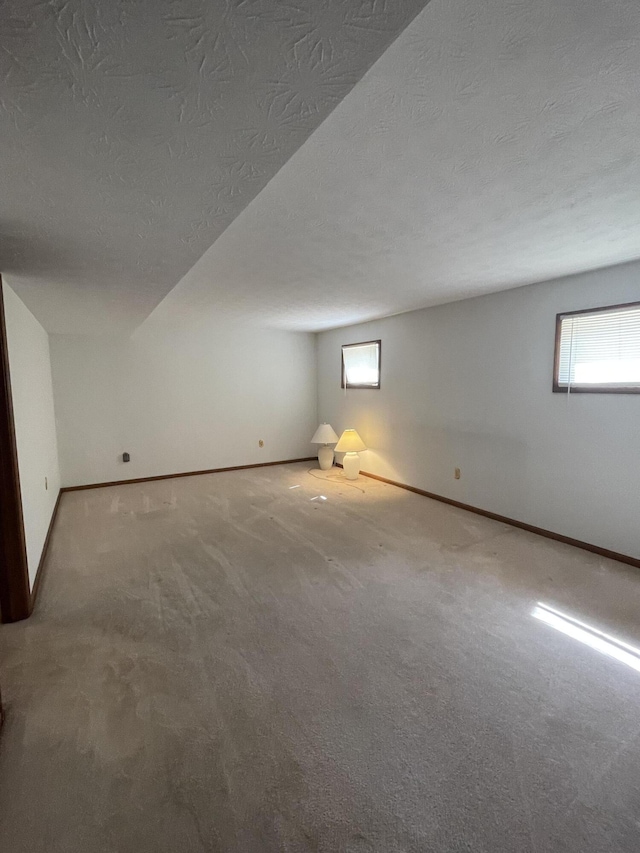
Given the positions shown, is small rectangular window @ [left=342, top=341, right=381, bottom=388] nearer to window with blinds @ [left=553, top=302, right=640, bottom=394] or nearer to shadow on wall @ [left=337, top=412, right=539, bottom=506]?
shadow on wall @ [left=337, top=412, right=539, bottom=506]

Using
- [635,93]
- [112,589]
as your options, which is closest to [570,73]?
[635,93]

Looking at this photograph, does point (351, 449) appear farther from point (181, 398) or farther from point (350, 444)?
point (181, 398)

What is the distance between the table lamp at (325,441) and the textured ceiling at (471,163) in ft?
10.0

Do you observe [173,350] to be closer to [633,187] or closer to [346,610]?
[346,610]

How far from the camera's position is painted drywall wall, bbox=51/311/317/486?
4.98 m

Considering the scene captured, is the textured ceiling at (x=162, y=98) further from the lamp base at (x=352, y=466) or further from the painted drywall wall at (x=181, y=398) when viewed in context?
the lamp base at (x=352, y=466)

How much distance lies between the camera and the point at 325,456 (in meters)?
5.95

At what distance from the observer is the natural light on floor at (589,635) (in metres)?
1.93

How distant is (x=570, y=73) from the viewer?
1021 mm

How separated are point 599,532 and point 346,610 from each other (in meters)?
2.17

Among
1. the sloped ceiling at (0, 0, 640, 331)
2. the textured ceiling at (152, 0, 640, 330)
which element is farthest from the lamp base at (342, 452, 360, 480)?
the sloped ceiling at (0, 0, 640, 331)

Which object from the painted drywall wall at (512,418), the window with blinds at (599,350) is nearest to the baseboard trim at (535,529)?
the painted drywall wall at (512,418)

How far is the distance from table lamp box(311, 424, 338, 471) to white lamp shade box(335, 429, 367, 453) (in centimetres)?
39

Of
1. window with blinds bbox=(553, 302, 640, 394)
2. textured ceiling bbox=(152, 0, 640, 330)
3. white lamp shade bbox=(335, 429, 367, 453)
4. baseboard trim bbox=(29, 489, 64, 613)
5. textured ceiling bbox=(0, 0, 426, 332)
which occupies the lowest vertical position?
baseboard trim bbox=(29, 489, 64, 613)
